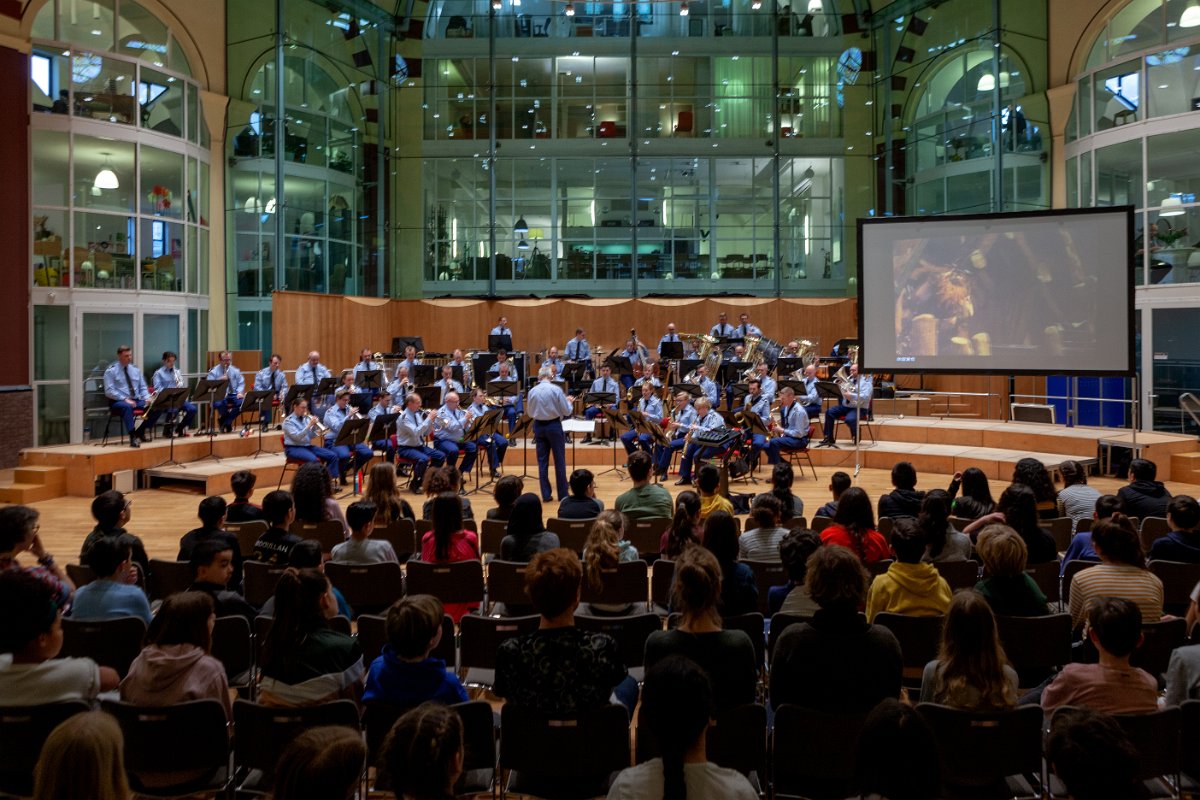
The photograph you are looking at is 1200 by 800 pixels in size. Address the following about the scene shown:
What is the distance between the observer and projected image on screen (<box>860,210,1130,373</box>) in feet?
39.1

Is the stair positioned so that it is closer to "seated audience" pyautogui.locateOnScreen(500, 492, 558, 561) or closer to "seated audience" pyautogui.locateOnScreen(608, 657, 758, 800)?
"seated audience" pyautogui.locateOnScreen(500, 492, 558, 561)

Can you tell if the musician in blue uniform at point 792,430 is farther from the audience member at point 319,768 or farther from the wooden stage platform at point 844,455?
the audience member at point 319,768

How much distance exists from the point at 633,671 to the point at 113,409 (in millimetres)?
12035

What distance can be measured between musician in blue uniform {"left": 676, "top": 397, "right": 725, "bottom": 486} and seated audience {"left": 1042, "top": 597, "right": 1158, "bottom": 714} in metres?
9.49

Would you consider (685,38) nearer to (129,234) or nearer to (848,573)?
(129,234)

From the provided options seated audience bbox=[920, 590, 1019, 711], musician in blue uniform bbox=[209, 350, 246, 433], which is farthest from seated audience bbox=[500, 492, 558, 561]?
musician in blue uniform bbox=[209, 350, 246, 433]

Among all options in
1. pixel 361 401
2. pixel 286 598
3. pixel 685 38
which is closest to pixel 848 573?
pixel 286 598

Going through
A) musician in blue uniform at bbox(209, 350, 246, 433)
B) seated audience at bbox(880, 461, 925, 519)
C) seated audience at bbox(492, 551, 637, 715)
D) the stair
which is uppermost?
musician in blue uniform at bbox(209, 350, 246, 433)

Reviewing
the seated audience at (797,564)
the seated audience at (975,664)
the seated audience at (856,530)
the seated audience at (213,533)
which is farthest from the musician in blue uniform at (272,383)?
the seated audience at (975,664)

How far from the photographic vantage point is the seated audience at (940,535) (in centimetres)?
568

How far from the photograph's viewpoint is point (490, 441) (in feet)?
45.3

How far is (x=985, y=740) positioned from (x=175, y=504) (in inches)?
437

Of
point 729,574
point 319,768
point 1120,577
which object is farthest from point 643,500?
point 319,768

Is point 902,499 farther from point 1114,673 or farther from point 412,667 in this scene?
point 412,667
